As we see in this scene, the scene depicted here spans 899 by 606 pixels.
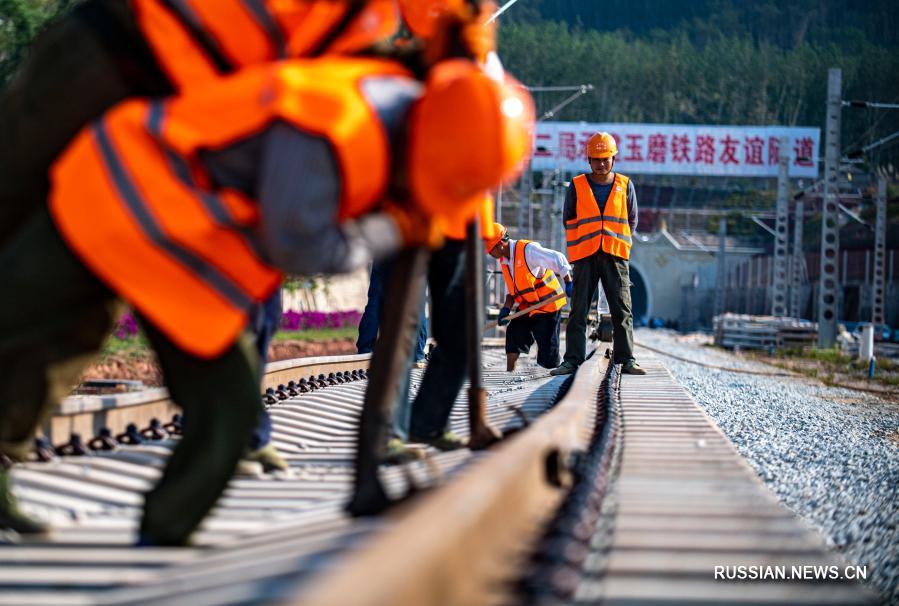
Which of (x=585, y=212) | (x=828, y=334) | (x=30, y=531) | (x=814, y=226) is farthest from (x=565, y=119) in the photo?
(x=30, y=531)

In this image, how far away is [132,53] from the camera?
3.16 m

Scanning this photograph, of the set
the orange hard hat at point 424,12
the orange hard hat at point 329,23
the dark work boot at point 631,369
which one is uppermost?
the orange hard hat at point 424,12

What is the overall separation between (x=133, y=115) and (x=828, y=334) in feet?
85.3

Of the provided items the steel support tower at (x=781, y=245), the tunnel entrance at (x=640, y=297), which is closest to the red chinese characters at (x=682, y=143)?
the tunnel entrance at (x=640, y=297)

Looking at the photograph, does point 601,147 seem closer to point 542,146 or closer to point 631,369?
point 631,369

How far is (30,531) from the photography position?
10.8 feet

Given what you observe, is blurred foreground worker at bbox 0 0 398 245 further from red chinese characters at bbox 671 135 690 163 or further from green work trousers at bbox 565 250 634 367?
red chinese characters at bbox 671 135 690 163

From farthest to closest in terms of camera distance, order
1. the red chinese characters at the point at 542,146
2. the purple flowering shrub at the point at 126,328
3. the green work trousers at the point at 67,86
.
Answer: the red chinese characters at the point at 542,146, the purple flowering shrub at the point at 126,328, the green work trousers at the point at 67,86

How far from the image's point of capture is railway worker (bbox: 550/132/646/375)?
966 cm

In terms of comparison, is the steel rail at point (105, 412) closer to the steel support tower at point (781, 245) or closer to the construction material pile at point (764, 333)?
the construction material pile at point (764, 333)

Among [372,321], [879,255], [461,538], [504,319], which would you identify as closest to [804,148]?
[879,255]

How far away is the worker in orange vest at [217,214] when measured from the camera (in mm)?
2766

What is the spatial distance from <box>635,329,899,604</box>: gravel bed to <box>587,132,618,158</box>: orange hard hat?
240cm

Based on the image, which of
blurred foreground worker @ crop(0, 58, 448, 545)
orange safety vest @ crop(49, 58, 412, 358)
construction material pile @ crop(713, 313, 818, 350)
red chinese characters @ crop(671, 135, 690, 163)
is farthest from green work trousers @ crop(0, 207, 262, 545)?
red chinese characters @ crop(671, 135, 690, 163)
